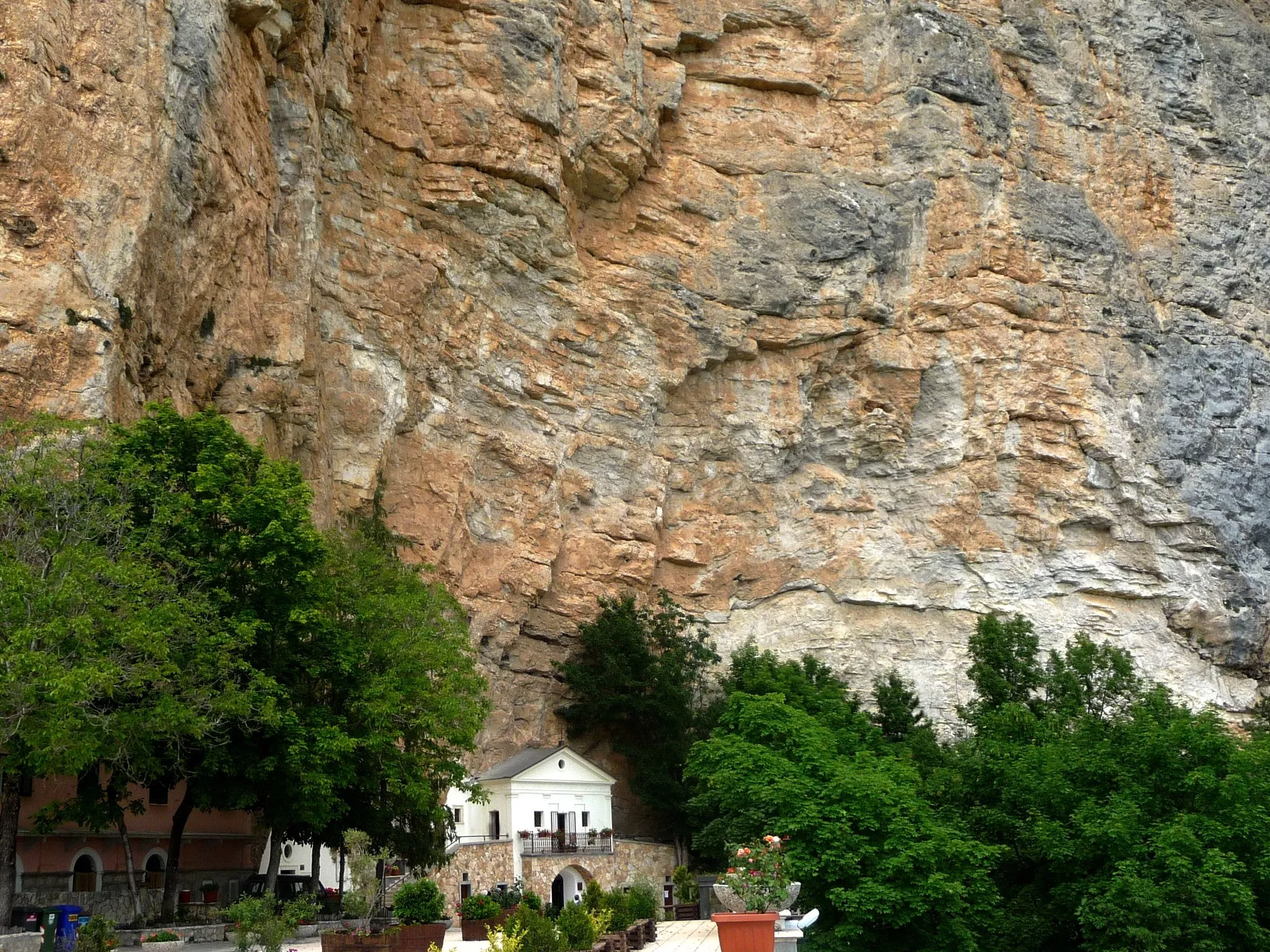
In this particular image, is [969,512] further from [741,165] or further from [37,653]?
[37,653]

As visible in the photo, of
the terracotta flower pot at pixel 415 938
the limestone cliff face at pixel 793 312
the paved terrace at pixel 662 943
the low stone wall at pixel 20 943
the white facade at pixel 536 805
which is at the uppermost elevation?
the limestone cliff face at pixel 793 312

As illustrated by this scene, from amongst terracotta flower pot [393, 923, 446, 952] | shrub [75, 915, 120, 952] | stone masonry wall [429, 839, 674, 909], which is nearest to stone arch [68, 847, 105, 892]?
shrub [75, 915, 120, 952]

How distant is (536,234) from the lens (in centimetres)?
3641

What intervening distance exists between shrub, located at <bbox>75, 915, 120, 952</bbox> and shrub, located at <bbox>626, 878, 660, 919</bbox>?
9322 mm

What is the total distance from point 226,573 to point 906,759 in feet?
43.6

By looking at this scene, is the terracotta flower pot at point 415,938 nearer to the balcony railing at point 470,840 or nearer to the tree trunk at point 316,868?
the tree trunk at point 316,868

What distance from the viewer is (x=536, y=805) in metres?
31.8

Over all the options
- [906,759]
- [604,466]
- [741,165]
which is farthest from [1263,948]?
[741,165]

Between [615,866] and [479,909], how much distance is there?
11.8 m

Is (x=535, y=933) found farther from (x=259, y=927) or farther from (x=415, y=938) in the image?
(x=259, y=927)

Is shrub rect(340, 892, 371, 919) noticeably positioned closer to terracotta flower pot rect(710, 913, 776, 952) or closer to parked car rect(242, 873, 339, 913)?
parked car rect(242, 873, 339, 913)

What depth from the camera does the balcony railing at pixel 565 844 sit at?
30.9m

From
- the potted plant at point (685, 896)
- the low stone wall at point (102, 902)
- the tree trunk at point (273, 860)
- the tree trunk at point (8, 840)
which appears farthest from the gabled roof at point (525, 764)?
the tree trunk at point (8, 840)

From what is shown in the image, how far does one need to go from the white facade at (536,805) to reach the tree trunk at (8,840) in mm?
12930
